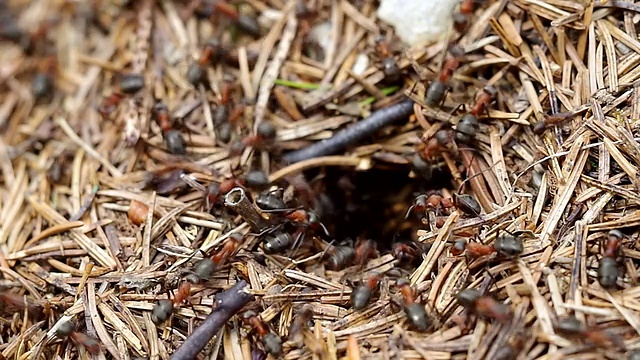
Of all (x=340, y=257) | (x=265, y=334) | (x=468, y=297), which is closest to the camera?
(x=468, y=297)

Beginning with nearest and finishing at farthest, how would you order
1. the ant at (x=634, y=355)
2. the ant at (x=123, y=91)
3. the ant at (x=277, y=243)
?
the ant at (x=634, y=355), the ant at (x=277, y=243), the ant at (x=123, y=91)

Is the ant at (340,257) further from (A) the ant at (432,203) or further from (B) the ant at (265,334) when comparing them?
(B) the ant at (265,334)

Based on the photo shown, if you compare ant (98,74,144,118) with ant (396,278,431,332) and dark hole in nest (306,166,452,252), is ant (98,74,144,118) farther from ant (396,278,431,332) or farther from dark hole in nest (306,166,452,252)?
ant (396,278,431,332)

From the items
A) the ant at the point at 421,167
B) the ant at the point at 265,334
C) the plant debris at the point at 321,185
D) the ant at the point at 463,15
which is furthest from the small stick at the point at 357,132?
the ant at the point at 265,334

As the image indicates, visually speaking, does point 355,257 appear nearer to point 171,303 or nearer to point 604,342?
point 171,303

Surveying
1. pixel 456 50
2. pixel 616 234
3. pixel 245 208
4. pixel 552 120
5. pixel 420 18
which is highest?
pixel 420 18

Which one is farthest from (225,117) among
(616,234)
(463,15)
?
(616,234)

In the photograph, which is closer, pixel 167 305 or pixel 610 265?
pixel 610 265

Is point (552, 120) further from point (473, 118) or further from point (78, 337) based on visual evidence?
point (78, 337)
